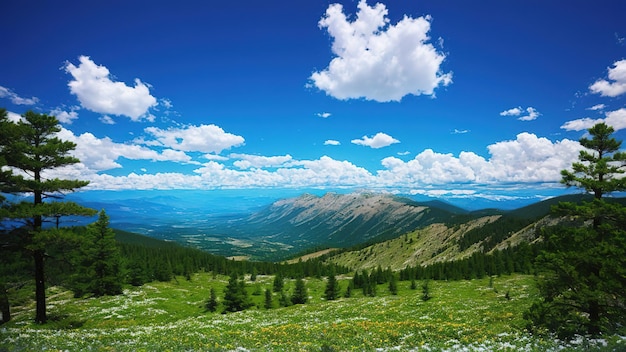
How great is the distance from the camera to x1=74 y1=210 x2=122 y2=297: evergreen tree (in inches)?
2031

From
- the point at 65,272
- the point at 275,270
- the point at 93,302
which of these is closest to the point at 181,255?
the point at 275,270

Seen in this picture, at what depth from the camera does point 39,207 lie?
24.5 m

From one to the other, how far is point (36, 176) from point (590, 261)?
4271 cm

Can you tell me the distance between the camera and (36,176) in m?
26.2

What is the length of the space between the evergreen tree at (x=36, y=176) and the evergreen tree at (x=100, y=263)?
2680 centimetres

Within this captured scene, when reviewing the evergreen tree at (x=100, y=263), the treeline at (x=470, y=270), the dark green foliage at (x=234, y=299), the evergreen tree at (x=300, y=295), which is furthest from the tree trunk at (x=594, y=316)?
the treeline at (x=470, y=270)

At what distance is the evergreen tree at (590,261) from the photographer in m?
17.0

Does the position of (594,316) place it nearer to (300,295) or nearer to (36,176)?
(36,176)

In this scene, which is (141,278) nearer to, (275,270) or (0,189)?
(0,189)

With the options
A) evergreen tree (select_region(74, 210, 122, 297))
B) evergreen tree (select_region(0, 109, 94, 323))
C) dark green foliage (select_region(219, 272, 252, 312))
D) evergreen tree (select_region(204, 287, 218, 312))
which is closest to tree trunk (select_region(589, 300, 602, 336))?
evergreen tree (select_region(0, 109, 94, 323))

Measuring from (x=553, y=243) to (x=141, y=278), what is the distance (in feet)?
247

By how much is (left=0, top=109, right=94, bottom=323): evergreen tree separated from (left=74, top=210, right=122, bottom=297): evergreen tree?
26.8 meters

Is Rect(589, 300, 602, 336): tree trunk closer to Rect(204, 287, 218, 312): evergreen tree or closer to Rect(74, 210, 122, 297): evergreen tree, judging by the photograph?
Rect(204, 287, 218, 312): evergreen tree

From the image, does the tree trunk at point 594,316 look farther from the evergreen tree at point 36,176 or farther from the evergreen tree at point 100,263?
the evergreen tree at point 100,263
